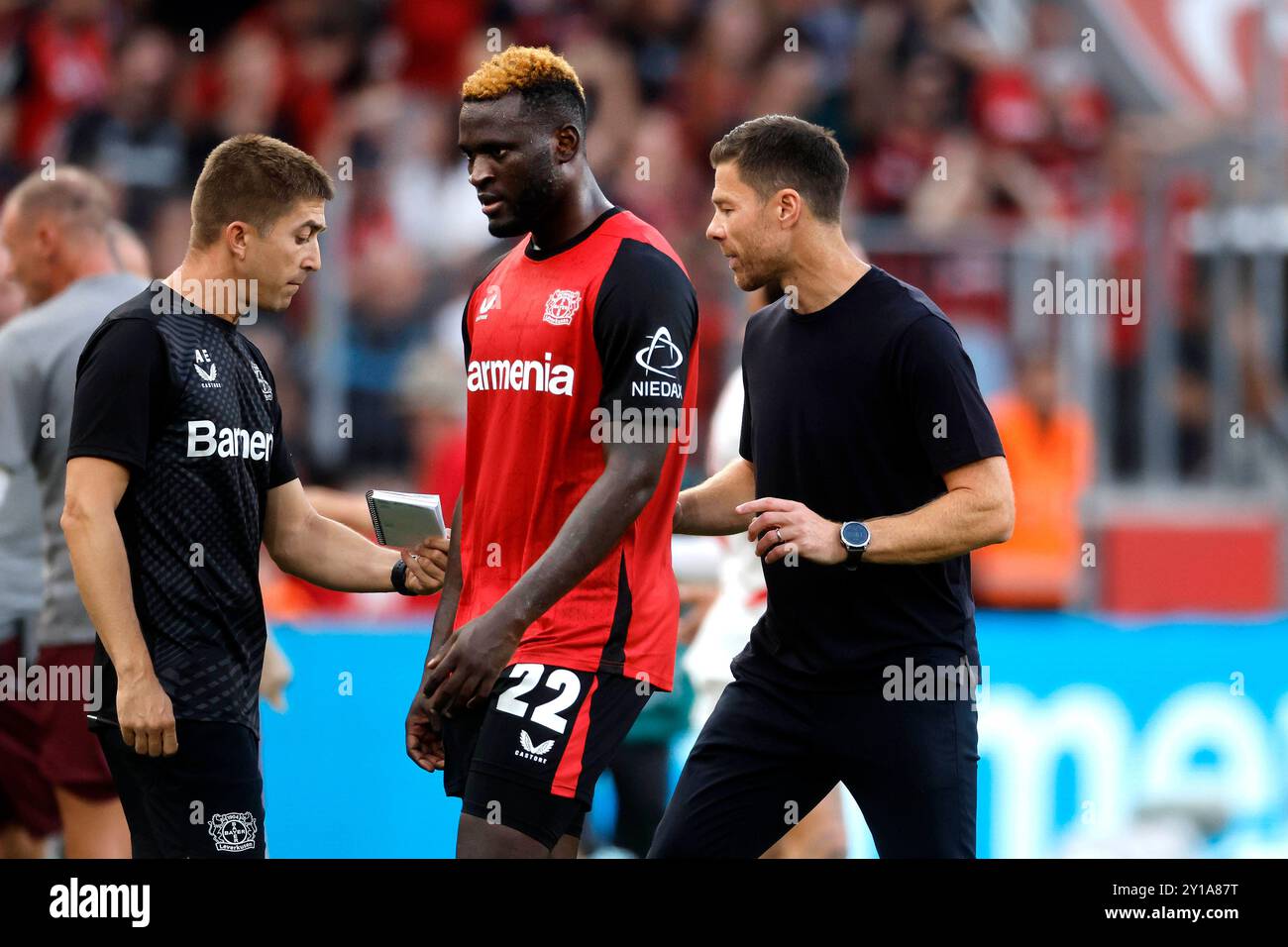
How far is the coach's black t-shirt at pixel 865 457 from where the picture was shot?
467cm

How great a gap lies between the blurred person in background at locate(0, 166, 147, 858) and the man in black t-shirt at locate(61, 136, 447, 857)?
4.57 feet

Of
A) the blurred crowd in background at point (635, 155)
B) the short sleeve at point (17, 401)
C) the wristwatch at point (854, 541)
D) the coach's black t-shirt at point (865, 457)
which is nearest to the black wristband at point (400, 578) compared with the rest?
the coach's black t-shirt at point (865, 457)

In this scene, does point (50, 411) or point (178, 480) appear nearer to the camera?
point (178, 480)

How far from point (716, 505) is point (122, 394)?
1711mm

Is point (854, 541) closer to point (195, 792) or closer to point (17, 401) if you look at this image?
point (195, 792)

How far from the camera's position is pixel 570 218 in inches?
183

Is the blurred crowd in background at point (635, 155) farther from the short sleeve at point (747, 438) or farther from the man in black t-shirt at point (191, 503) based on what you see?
the man in black t-shirt at point (191, 503)

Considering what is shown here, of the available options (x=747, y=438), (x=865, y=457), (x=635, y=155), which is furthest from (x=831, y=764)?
(x=635, y=155)

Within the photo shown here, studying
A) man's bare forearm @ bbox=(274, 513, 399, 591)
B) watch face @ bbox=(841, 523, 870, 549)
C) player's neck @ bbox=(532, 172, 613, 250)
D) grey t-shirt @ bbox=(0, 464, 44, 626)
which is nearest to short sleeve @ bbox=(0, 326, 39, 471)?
grey t-shirt @ bbox=(0, 464, 44, 626)

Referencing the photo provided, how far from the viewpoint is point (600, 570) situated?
4543 mm

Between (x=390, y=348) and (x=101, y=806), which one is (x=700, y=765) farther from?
(x=390, y=348)

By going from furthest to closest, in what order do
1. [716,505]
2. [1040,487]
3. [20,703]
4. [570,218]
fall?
[1040,487] → [20,703] → [716,505] → [570,218]

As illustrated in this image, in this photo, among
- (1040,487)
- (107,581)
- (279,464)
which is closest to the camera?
(107,581)
